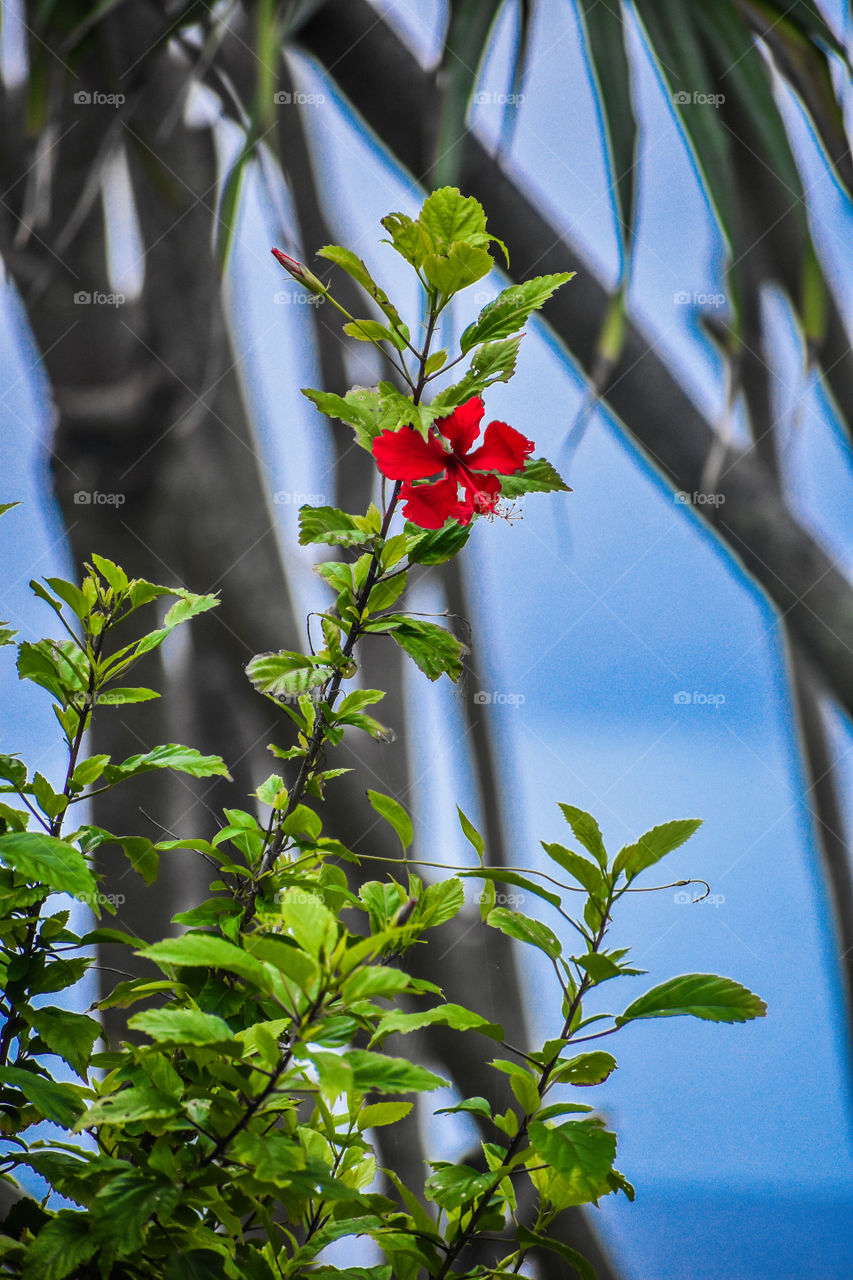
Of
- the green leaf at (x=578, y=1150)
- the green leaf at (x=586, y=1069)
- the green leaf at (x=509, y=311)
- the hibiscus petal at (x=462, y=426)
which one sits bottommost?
the green leaf at (x=578, y=1150)

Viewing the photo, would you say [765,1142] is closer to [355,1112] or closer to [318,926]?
[355,1112]

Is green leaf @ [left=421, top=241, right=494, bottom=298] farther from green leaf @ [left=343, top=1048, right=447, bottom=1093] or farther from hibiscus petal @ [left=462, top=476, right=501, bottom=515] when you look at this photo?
green leaf @ [left=343, top=1048, right=447, bottom=1093]

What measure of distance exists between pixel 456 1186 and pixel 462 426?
25.5 inches

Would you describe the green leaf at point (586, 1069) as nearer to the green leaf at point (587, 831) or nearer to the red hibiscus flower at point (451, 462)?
the green leaf at point (587, 831)

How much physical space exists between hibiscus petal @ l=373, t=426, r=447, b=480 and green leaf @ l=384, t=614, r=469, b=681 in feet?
0.42

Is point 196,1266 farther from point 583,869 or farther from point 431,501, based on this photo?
point 431,501

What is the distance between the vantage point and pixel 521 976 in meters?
1.42

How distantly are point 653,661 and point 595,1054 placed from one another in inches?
33.7

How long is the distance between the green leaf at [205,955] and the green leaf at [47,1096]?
0.79ft

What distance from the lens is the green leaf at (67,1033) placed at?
72 centimetres

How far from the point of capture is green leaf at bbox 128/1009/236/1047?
531 millimetres

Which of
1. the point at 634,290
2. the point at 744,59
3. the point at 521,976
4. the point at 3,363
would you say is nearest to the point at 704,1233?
the point at 521,976

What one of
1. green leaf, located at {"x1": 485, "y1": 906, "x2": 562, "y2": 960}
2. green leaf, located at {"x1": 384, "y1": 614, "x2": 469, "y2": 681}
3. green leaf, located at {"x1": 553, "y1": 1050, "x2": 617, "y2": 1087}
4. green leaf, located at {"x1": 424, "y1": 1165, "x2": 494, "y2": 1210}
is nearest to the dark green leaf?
green leaf, located at {"x1": 384, "y1": 614, "x2": 469, "y2": 681}

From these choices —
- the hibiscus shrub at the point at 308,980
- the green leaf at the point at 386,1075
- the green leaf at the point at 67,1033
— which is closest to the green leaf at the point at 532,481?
the hibiscus shrub at the point at 308,980
